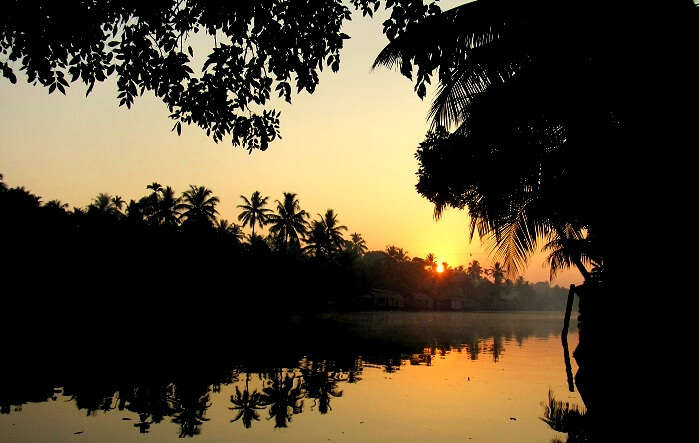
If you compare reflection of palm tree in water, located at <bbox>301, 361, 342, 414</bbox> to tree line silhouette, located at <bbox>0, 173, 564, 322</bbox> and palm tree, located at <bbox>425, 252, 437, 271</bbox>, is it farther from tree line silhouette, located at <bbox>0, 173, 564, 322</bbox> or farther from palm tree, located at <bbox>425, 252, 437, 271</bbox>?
palm tree, located at <bbox>425, 252, 437, 271</bbox>

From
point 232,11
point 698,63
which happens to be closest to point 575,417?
point 698,63

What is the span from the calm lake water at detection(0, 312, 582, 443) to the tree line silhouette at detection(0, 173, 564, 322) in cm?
395

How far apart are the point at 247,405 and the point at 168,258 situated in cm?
2353

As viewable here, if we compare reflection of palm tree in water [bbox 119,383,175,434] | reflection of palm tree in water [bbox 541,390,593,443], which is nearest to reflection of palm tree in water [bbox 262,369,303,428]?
reflection of palm tree in water [bbox 119,383,175,434]

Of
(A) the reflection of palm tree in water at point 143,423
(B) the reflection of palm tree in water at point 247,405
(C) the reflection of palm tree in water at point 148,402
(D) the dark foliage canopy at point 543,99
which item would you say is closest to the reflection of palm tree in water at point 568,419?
(D) the dark foliage canopy at point 543,99

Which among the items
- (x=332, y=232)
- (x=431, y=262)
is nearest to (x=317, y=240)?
(x=332, y=232)

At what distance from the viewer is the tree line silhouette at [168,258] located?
23414 millimetres

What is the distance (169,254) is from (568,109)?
28.8 metres

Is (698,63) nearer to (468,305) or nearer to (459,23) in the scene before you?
(459,23)

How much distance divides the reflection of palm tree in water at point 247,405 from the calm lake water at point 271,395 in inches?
1.3

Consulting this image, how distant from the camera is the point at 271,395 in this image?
9641mm

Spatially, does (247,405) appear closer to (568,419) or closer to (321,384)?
(321,384)

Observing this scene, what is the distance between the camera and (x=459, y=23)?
7.81 m

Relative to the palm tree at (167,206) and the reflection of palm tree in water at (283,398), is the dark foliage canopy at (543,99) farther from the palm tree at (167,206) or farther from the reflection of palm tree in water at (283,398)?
the palm tree at (167,206)
